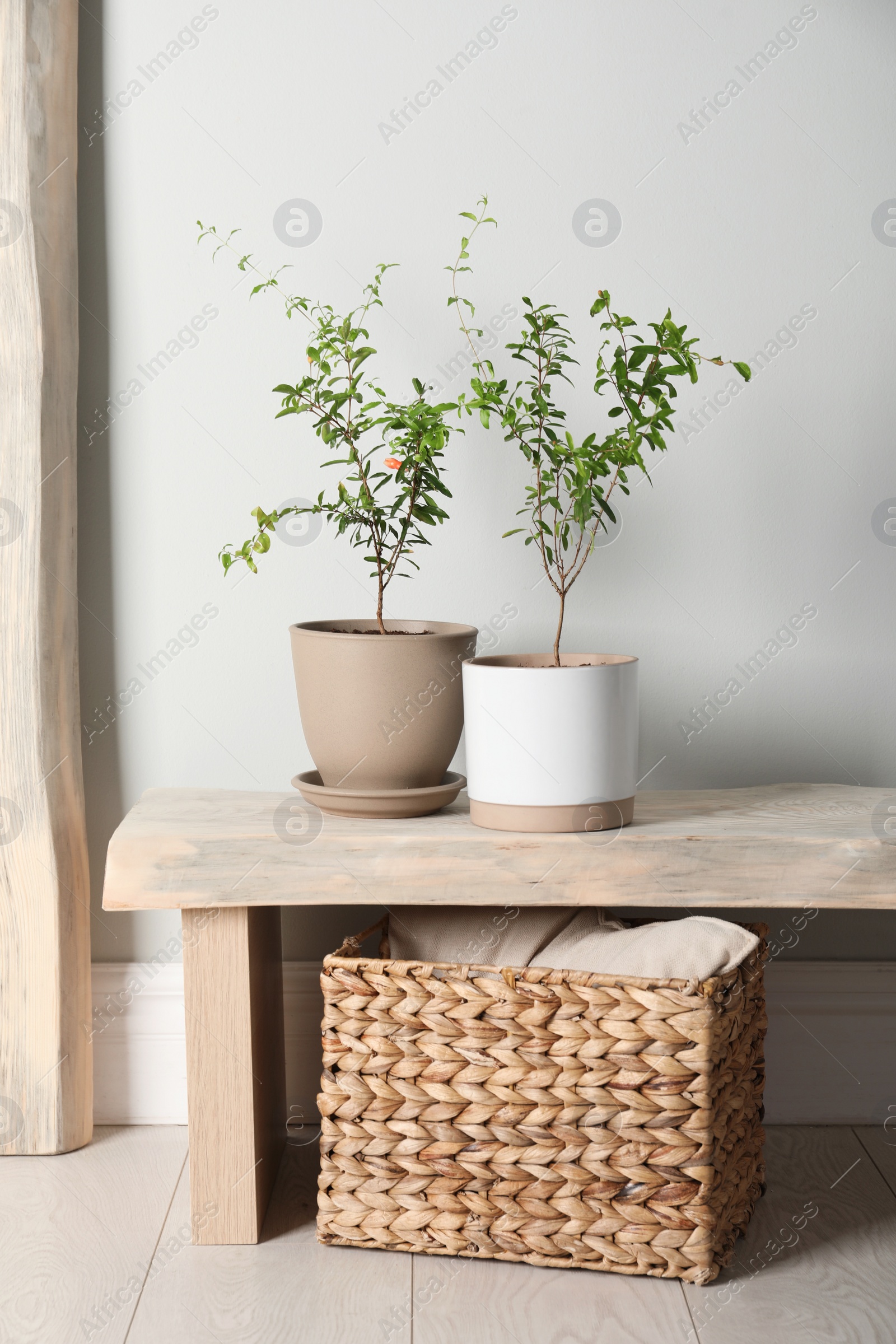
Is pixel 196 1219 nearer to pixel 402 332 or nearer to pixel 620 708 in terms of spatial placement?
pixel 620 708

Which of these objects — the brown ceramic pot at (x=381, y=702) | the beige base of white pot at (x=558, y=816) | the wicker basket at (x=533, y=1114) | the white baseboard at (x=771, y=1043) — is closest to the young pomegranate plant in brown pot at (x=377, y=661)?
the brown ceramic pot at (x=381, y=702)

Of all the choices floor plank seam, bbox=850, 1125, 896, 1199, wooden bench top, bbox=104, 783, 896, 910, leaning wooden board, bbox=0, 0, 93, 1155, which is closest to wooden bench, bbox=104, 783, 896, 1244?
wooden bench top, bbox=104, 783, 896, 910

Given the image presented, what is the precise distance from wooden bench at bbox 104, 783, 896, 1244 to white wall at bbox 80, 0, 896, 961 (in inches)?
11.5

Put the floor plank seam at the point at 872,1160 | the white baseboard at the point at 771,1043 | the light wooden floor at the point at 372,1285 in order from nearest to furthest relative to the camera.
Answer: the light wooden floor at the point at 372,1285
the floor plank seam at the point at 872,1160
the white baseboard at the point at 771,1043

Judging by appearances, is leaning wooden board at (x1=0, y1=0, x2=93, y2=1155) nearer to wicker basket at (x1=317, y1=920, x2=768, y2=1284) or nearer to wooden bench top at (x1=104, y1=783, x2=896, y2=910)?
wooden bench top at (x1=104, y1=783, x2=896, y2=910)

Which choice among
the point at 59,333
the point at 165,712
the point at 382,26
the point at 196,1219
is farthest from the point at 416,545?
the point at 196,1219

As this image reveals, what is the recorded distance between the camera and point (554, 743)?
1.15 metres

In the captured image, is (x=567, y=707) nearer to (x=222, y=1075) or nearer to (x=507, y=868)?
(x=507, y=868)

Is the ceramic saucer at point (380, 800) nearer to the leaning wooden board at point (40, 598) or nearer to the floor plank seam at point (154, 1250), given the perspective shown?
the leaning wooden board at point (40, 598)

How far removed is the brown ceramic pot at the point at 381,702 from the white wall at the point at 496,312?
25 centimetres

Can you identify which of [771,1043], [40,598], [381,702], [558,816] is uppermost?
[40,598]

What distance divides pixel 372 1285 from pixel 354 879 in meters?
0.41

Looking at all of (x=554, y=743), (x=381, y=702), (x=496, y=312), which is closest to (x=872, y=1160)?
(x=554, y=743)

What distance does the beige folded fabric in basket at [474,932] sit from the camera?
47.5 inches
